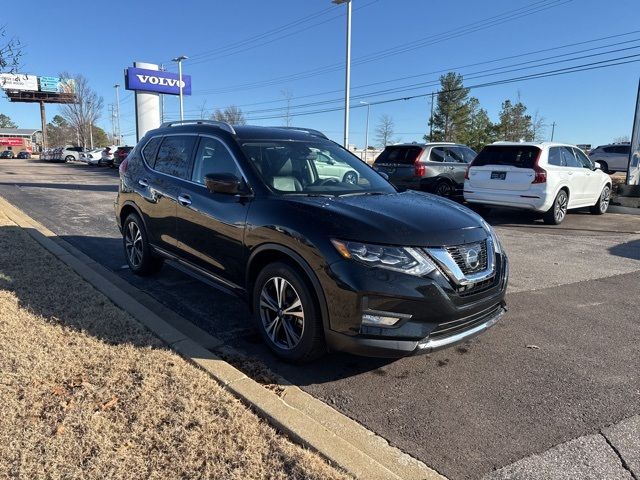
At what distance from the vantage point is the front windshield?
161 inches

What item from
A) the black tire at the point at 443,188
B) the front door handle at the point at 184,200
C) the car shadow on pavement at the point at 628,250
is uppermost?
the front door handle at the point at 184,200

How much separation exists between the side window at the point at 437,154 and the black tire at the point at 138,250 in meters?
8.50

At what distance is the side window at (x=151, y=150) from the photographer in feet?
18.3

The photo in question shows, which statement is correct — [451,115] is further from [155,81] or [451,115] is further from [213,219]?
[213,219]

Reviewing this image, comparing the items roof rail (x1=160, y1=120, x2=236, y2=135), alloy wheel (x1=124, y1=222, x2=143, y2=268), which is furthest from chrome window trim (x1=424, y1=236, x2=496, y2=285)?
alloy wheel (x1=124, y1=222, x2=143, y2=268)

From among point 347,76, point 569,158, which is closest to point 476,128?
point 347,76

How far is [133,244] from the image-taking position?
5996mm

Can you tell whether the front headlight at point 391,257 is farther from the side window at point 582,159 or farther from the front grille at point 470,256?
the side window at point 582,159

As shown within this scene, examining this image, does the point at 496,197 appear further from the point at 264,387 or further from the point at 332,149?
the point at 264,387

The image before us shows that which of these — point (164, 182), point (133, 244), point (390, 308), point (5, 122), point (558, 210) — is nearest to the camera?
point (390, 308)

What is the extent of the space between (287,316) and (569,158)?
9444 mm

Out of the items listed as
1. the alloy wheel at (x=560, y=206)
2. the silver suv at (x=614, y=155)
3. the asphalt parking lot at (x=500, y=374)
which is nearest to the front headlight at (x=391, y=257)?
the asphalt parking lot at (x=500, y=374)

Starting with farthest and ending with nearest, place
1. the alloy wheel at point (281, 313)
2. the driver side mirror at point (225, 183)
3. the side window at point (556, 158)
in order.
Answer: the side window at point (556, 158) → the driver side mirror at point (225, 183) → the alloy wheel at point (281, 313)

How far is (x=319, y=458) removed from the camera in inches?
98.5
